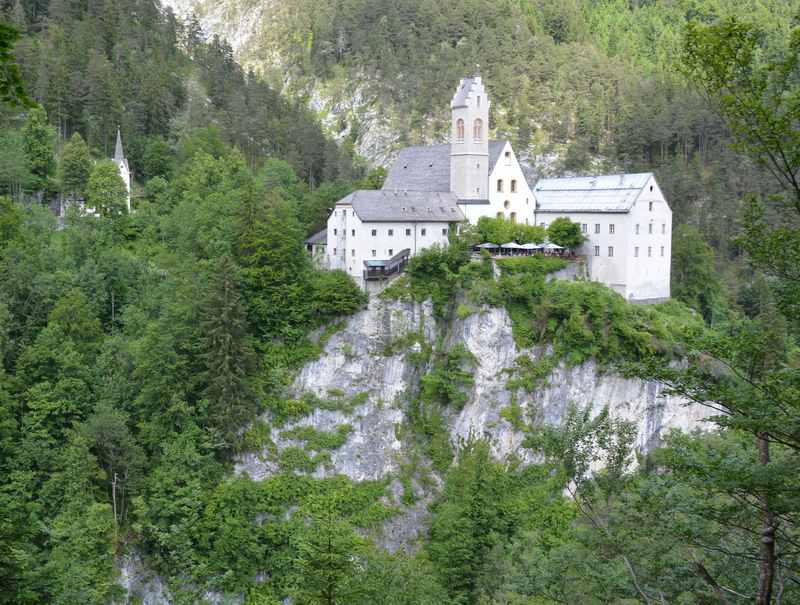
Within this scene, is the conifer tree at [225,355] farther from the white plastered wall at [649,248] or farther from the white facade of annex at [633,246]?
the white plastered wall at [649,248]

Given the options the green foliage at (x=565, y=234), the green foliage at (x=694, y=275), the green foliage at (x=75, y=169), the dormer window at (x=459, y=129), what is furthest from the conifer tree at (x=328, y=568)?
the green foliage at (x=75, y=169)

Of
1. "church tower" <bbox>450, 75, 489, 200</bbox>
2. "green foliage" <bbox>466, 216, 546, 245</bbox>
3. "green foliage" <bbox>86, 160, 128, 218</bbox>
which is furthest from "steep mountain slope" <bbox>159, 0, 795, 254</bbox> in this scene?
"green foliage" <bbox>86, 160, 128, 218</bbox>

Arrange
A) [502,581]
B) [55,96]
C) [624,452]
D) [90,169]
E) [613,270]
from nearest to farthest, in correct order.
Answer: [624,452]
[502,581]
[613,270]
[90,169]
[55,96]

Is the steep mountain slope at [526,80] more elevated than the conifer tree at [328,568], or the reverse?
the steep mountain slope at [526,80]

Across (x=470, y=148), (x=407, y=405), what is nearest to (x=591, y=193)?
(x=470, y=148)

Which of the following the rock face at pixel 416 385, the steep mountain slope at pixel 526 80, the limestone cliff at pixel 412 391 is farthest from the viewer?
the steep mountain slope at pixel 526 80

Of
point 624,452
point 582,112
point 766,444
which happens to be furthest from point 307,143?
point 766,444

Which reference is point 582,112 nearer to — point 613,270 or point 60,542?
point 613,270

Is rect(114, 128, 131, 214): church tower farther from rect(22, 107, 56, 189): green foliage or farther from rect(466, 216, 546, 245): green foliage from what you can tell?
rect(466, 216, 546, 245): green foliage
